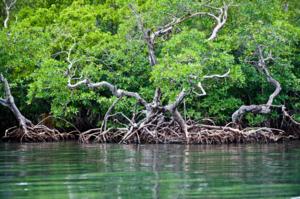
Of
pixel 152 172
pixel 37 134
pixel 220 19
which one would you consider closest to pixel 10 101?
pixel 37 134

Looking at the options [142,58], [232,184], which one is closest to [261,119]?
[142,58]

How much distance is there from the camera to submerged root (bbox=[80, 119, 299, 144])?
2161 cm

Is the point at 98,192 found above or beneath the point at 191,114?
beneath

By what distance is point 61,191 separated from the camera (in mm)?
10625

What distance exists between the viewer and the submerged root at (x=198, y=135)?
70.9ft

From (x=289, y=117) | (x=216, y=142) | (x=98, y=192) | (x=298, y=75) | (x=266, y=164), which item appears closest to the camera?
(x=98, y=192)

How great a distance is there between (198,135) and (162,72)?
2142 mm

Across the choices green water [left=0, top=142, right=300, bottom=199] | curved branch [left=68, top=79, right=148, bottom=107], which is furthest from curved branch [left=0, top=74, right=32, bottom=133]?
green water [left=0, top=142, right=300, bottom=199]

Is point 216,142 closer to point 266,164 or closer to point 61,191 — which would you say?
point 266,164

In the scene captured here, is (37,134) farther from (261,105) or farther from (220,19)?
(261,105)

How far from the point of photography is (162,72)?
67.7 ft

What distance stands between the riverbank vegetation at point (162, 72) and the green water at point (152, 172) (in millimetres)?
2439

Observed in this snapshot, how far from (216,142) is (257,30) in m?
3.40

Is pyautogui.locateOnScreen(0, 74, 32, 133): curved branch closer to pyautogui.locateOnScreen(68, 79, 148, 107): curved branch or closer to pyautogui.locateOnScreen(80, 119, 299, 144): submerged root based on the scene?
pyautogui.locateOnScreen(68, 79, 148, 107): curved branch
